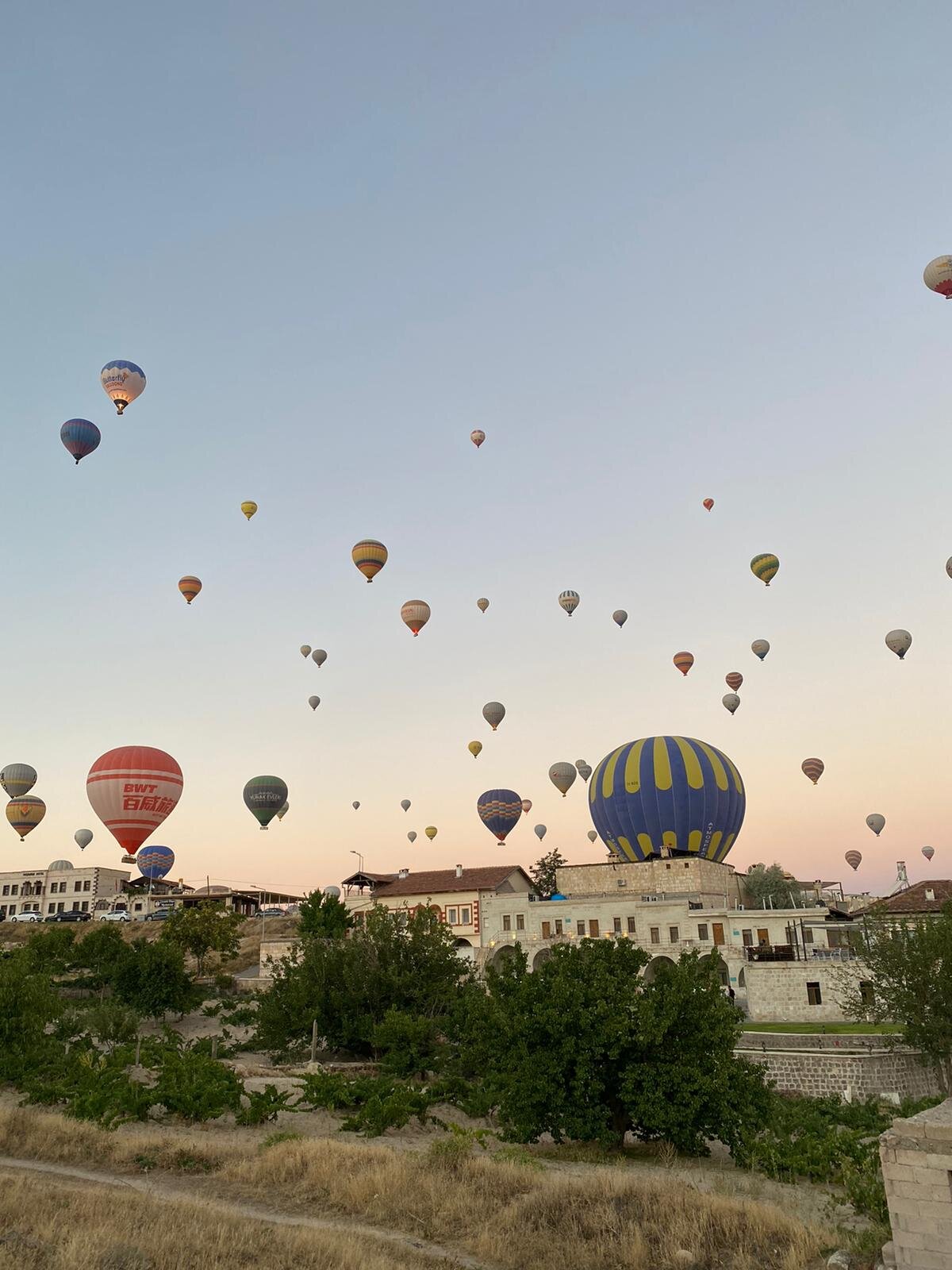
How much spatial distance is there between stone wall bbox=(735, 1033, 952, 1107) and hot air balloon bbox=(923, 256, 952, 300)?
28767 millimetres

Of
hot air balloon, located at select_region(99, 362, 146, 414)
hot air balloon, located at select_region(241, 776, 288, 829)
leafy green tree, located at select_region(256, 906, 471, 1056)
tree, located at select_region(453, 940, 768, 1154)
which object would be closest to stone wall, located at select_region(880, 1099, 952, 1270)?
tree, located at select_region(453, 940, 768, 1154)

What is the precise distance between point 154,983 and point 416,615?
24.4 meters

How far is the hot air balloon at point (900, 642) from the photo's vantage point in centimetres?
5603

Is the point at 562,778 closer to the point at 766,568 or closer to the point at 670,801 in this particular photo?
the point at 670,801

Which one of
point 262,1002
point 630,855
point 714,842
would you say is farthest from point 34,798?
point 714,842

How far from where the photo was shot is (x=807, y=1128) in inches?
894

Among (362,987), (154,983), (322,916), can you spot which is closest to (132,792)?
(154,983)

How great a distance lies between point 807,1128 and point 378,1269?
15.3m

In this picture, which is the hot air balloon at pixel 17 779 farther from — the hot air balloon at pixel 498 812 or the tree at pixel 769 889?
the tree at pixel 769 889

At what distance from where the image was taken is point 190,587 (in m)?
53.1

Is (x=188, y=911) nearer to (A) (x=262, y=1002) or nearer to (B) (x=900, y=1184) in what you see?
(A) (x=262, y=1002)

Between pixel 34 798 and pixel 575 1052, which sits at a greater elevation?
pixel 34 798

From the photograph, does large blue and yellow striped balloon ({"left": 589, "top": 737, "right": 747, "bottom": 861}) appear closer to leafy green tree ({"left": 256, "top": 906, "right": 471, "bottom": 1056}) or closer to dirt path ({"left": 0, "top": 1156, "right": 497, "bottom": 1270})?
leafy green tree ({"left": 256, "top": 906, "right": 471, "bottom": 1056})

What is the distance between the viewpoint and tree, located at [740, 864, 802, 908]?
6862 cm
